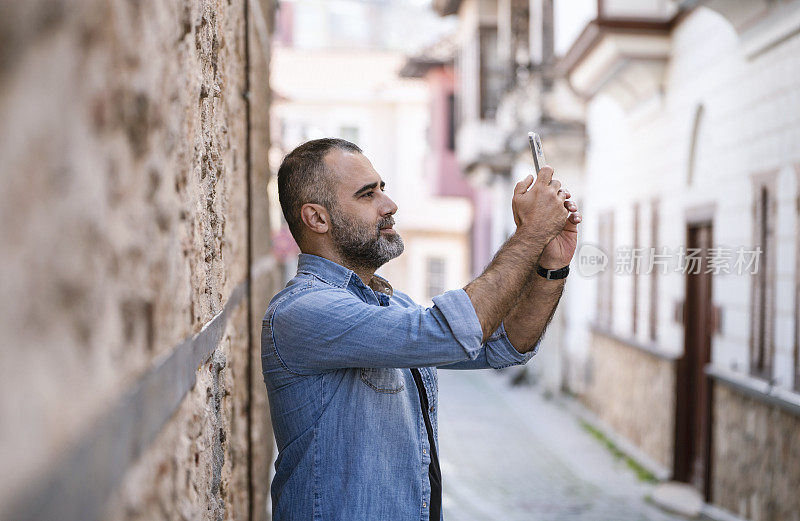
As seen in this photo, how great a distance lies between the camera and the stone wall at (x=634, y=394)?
10148mm

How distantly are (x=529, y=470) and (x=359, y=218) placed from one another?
7.96m

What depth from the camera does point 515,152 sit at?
57.2 ft

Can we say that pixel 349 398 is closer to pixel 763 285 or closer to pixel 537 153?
pixel 537 153

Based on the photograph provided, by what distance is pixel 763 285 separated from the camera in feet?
24.4

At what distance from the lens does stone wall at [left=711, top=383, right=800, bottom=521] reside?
675 cm

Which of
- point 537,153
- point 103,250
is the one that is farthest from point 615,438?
point 103,250

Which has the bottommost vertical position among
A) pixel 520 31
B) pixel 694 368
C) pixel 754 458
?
pixel 754 458

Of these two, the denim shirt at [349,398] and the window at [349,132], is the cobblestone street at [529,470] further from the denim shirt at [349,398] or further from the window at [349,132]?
the window at [349,132]

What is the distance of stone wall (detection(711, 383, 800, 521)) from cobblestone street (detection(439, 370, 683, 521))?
2.16ft

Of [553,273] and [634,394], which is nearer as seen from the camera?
[553,273]

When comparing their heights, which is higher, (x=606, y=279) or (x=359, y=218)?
(x=359, y=218)

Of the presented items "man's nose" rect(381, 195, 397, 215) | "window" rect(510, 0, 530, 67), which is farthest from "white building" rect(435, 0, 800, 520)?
"window" rect(510, 0, 530, 67)

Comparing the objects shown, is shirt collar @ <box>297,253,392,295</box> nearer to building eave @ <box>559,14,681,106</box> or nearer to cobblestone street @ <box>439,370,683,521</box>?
cobblestone street @ <box>439,370,683,521</box>

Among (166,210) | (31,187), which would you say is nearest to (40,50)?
(31,187)
